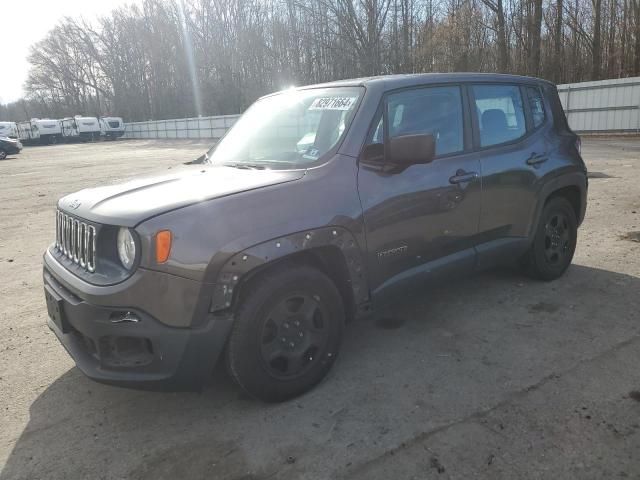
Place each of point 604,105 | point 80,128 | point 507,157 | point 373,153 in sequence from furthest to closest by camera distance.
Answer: point 80,128 → point 604,105 → point 507,157 → point 373,153

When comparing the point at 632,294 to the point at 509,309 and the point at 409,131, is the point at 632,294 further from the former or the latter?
the point at 409,131

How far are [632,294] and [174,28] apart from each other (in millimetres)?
55444

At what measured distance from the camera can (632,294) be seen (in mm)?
4355

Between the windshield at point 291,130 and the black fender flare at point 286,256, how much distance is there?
1.74ft

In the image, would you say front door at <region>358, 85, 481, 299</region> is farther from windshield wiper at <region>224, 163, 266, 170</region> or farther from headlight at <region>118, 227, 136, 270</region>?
headlight at <region>118, 227, 136, 270</region>

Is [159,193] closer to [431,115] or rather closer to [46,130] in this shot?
[431,115]

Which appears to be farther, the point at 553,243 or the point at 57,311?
the point at 553,243

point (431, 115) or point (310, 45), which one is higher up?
point (310, 45)

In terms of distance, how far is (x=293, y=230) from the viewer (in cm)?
275

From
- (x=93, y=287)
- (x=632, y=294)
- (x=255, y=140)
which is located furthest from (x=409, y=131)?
(x=632, y=294)

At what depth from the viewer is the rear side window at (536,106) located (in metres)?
4.46

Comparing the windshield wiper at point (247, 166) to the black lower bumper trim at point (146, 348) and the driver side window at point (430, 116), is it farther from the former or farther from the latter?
the black lower bumper trim at point (146, 348)

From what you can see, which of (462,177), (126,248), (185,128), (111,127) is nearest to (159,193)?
(126,248)

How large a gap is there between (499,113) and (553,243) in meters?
1.40
